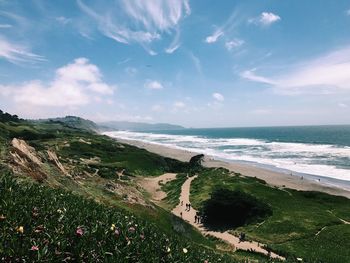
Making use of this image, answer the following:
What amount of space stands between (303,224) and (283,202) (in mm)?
14803

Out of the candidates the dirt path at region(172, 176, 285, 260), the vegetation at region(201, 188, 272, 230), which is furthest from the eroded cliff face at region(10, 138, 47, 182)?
the vegetation at region(201, 188, 272, 230)

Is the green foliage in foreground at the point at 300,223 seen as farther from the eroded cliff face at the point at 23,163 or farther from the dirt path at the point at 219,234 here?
the eroded cliff face at the point at 23,163

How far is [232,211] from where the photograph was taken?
222 feet

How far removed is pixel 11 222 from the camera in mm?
8859

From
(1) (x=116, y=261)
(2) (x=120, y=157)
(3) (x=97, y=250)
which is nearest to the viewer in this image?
(1) (x=116, y=261)

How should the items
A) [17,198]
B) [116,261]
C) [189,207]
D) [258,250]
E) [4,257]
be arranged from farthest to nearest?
1. [189,207]
2. [258,250]
3. [17,198]
4. [116,261]
5. [4,257]

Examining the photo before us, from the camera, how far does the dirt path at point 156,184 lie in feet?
302

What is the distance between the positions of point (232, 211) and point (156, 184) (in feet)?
134

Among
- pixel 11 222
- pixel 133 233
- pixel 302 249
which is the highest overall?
pixel 11 222

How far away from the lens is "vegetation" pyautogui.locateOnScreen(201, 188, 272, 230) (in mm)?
66188

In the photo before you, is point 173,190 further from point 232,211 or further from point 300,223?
point 300,223

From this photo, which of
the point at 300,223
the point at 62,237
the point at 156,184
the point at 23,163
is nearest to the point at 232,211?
the point at 300,223

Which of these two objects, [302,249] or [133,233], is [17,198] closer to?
[133,233]

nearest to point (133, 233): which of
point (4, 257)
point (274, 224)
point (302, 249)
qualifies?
point (4, 257)
